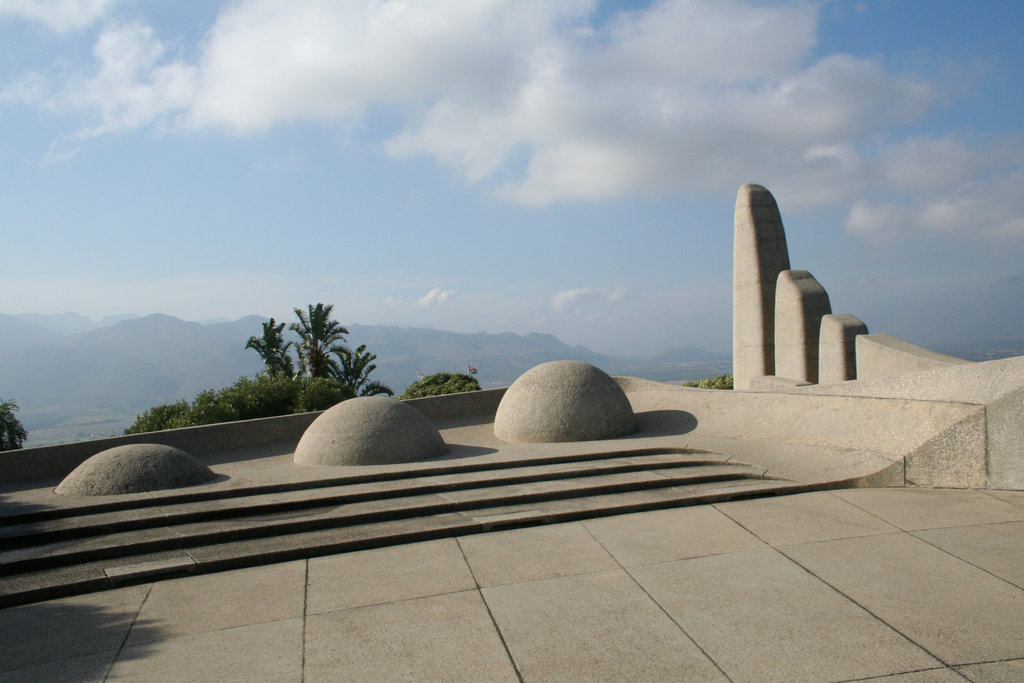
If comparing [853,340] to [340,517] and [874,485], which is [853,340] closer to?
[874,485]

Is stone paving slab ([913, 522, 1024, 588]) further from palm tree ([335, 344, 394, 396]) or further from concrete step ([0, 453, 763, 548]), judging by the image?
palm tree ([335, 344, 394, 396])

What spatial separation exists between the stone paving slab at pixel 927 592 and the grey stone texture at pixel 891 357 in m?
8.28

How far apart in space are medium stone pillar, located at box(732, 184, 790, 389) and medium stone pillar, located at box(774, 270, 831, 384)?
1.39m

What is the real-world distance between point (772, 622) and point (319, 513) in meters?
4.91

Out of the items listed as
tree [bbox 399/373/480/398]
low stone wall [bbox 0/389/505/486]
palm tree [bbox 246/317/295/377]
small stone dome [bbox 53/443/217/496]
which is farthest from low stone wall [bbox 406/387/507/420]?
palm tree [bbox 246/317/295/377]

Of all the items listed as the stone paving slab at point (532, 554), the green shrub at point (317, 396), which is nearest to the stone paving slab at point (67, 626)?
the stone paving slab at point (532, 554)

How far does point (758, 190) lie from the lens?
21.2m

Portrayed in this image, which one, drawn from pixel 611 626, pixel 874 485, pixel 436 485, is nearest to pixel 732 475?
pixel 874 485

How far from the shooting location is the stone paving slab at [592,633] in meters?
4.36

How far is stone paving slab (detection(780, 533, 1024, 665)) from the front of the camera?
4.59 metres

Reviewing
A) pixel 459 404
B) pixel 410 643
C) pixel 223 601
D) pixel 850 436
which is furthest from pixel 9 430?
pixel 850 436

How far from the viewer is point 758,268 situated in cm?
2083

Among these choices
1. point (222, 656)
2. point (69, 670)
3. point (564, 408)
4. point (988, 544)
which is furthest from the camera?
point (564, 408)

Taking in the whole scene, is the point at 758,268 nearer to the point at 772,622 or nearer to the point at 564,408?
the point at 564,408
